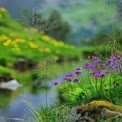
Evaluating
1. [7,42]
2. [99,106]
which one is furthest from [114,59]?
[7,42]

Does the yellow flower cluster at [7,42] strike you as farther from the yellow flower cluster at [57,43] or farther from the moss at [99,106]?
the moss at [99,106]

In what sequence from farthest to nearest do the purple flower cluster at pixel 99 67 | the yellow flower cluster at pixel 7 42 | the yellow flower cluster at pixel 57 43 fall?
the yellow flower cluster at pixel 57 43
the yellow flower cluster at pixel 7 42
the purple flower cluster at pixel 99 67

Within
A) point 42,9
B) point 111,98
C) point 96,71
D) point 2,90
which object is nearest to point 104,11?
point 42,9

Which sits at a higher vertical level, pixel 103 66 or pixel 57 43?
pixel 57 43

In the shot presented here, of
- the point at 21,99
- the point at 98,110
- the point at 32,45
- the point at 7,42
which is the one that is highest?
the point at 32,45

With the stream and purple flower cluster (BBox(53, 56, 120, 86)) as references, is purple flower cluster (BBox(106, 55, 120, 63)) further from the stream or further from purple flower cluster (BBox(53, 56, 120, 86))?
the stream

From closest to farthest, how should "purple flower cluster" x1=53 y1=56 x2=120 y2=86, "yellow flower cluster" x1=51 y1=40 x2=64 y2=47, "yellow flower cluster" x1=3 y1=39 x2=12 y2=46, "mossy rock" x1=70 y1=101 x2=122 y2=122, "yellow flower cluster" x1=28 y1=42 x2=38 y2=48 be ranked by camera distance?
"mossy rock" x1=70 y1=101 x2=122 y2=122 → "purple flower cluster" x1=53 y1=56 x2=120 y2=86 → "yellow flower cluster" x1=3 y1=39 x2=12 y2=46 → "yellow flower cluster" x1=28 y1=42 x2=38 y2=48 → "yellow flower cluster" x1=51 y1=40 x2=64 y2=47

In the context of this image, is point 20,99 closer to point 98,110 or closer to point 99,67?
point 99,67

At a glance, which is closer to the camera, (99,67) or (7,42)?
(99,67)

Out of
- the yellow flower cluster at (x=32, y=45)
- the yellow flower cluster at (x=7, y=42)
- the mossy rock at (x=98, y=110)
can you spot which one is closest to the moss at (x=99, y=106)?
the mossy rock at (x=98, y=110)

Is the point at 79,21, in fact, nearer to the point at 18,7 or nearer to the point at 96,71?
the point at 18,7

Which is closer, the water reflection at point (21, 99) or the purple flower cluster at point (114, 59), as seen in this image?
the purple flower cluster at point (114, 59)

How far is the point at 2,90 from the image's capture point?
22.6 ft

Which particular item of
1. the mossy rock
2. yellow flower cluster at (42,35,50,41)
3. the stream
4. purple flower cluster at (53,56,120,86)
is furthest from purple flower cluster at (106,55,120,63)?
yellow flower cluster at (42,35,50,41)
